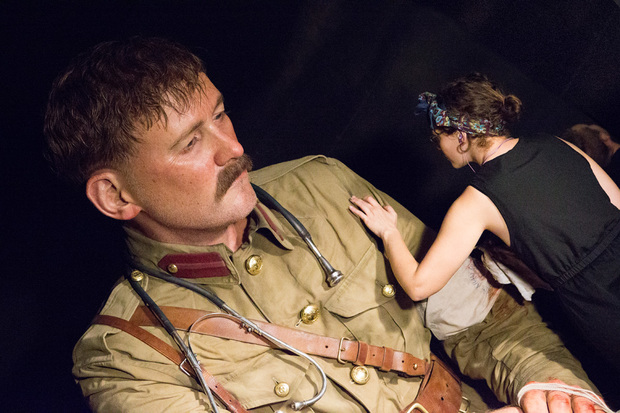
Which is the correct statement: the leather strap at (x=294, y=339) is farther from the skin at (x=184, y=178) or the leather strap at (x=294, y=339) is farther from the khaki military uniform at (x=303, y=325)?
the skin at (x=184, y=178)

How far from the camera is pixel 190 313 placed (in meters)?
1.51

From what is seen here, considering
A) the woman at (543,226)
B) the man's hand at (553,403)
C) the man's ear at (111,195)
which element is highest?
the woman at (543,226)

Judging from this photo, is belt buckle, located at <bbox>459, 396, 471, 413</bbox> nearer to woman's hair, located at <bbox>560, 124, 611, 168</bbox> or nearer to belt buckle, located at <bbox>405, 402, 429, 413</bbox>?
belt buckle, located at <bbox>405, 402, 429, 413</bbox>

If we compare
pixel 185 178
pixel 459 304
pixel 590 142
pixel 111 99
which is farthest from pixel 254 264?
pixel 590 142

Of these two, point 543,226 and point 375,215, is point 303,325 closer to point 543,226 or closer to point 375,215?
point 375,215

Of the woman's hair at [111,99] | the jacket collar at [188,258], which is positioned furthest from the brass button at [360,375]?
the woman's hair at [111,99]

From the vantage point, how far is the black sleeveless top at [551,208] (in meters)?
1.58

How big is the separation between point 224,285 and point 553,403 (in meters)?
1.08

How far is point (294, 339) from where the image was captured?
5.08 feet

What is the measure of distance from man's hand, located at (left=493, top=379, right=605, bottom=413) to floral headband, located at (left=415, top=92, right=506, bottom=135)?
0.90m

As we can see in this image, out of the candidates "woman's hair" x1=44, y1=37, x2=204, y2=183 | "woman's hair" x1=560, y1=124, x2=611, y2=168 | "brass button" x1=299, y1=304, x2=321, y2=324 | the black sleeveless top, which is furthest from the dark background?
"brass button" x1=299, y1=304, x2=321, y2=324

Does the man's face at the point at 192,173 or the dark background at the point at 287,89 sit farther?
the dark background at the point at 287,89

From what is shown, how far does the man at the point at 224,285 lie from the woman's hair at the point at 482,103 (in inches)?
21.0

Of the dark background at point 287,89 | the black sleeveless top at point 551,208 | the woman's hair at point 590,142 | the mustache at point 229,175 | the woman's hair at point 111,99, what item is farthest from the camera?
the woman's hair at point 590,142
